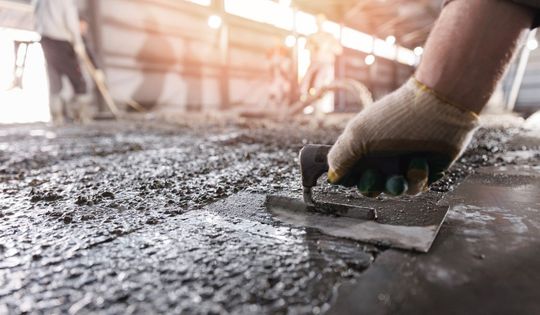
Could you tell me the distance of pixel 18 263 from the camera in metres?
0.86

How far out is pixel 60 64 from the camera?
519 centimetres

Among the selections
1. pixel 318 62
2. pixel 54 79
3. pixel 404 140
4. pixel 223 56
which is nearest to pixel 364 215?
pixel 404 140

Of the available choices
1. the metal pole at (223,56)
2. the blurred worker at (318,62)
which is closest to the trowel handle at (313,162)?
the blurred worker at (318,62)

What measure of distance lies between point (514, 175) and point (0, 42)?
9.70 meters

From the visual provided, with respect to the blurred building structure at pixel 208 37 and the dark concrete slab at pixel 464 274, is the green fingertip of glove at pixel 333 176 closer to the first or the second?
the dark concrete slab at pixel 464 274

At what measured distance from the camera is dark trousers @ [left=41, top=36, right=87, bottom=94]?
196 inches

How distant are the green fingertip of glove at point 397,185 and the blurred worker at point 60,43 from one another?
17.6ft

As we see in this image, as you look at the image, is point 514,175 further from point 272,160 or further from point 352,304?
point 352,304

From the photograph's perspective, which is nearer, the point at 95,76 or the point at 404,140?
the point at 404,140

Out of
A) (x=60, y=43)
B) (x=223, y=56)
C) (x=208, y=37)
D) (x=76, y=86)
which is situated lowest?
(x=76, y=86)

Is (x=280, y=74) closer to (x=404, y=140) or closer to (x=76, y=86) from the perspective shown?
(x=76, y=86)

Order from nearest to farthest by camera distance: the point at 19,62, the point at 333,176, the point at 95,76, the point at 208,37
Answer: the point at 333,176 → the point at 95,76 → the point at 19,62 → the point at 208,37

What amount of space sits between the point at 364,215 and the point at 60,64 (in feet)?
18.2

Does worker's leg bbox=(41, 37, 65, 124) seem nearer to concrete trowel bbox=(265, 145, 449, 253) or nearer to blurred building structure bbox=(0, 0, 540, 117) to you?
blurred building structure bbox=(0, 0, 540, 117)
